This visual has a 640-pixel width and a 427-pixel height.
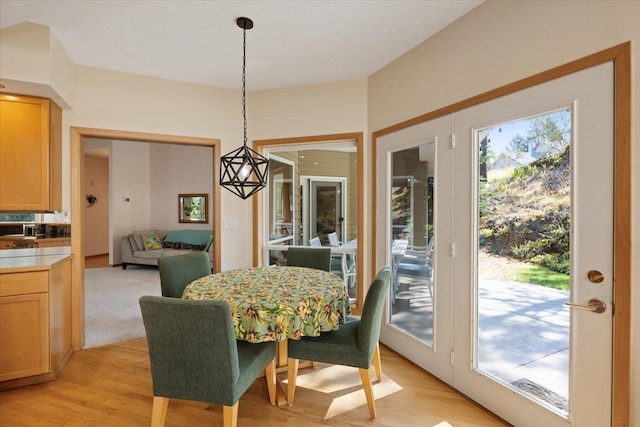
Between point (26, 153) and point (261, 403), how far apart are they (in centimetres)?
291

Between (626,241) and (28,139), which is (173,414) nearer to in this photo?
(28,139)

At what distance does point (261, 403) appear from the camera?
233cm

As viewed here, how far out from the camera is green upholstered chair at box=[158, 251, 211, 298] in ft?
9.28

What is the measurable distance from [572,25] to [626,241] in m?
1.16

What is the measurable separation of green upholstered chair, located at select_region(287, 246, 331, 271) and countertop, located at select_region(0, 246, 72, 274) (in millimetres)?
2057

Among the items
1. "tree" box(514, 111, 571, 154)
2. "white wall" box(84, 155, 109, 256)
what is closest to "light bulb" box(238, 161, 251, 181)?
"tree" box(514, 111, 571, 154)

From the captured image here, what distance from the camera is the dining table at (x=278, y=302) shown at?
192cm

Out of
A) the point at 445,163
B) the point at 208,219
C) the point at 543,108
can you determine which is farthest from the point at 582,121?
Result: the point at 208,219

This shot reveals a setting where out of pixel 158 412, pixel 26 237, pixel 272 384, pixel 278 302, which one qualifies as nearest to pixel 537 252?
pixel 278 302

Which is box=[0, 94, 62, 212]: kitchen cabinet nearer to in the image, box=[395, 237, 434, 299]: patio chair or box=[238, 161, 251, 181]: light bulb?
box=[238, 161, 251, 181]: light bulb

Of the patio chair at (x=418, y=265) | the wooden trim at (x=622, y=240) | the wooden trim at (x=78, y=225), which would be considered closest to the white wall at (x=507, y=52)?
the wooden trim at (x=622, y=240)

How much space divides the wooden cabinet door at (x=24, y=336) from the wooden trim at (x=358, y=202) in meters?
2.04

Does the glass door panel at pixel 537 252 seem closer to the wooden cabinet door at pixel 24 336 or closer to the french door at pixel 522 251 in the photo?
the french door at pixel 522 251

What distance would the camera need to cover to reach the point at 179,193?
8406mm
